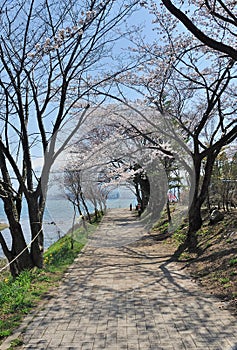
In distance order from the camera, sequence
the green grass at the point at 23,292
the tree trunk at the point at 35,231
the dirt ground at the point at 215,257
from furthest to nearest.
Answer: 1. the tree trunk at the point at 35,231
2. the dirt ground at the point at 215,257
3. the green grass at the point at 23,292

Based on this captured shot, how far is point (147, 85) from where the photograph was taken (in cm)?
1063

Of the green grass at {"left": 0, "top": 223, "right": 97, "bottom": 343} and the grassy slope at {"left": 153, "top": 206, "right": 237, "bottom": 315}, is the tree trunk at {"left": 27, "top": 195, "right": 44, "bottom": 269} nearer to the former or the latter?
the green grass at {"left": 0, "top": 223, "right": 97, "bottom": 343}

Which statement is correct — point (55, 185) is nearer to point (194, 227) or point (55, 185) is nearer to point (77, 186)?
point (77, 186)

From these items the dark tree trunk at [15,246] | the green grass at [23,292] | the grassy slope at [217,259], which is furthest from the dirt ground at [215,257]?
the dark tree trunk at [15,246]

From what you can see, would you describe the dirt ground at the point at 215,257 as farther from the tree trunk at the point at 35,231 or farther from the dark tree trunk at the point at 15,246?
the dark tree trunk at the point at 15,246

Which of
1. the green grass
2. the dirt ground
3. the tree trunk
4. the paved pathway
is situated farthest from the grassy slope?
the tree trunk

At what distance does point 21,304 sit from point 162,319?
198cm

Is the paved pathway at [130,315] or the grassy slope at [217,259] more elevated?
the grassy slope at [217,259]

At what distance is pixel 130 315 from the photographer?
4.35 m

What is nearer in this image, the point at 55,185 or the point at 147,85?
the point at 147,85

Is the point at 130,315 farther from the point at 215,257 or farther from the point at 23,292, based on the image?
the point at 215,257

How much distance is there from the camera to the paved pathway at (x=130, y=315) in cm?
350

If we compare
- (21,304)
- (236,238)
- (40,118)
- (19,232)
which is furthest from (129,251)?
(21,304)

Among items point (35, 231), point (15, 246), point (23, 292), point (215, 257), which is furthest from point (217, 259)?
point (15, 246)
